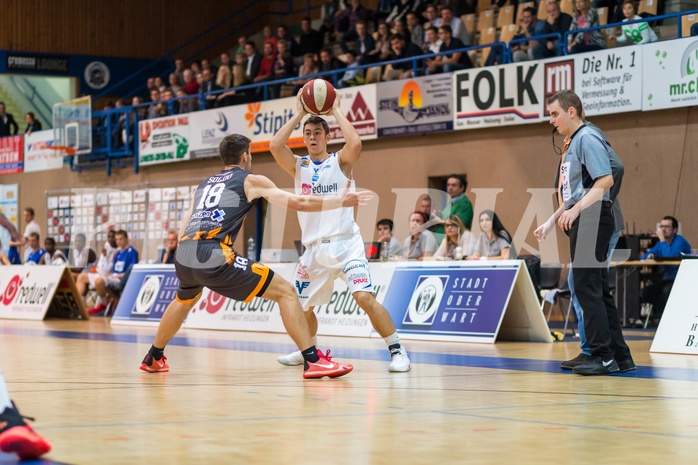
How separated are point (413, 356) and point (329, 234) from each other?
2224 millimetres

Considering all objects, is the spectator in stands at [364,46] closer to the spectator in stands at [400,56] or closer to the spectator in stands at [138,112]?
the spectator in stands at [400,56]

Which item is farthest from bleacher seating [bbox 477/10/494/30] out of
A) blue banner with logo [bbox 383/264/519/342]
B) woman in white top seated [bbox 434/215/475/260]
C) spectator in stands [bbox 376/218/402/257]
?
blue banner with logo [bbox 383/264/519/342]

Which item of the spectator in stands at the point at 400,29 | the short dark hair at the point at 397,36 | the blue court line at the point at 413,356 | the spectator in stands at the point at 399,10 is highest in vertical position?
the spectator in stands at the point at 399,10

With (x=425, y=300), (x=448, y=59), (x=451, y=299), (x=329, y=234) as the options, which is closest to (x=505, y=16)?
(x=448, y=59)

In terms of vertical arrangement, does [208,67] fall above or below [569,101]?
above

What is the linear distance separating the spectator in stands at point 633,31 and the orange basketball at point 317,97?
8.52 m

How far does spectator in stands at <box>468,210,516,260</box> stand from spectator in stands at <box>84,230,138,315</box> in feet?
28.7

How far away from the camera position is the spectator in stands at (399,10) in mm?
21609

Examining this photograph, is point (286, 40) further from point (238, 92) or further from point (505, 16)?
point (505, 16)

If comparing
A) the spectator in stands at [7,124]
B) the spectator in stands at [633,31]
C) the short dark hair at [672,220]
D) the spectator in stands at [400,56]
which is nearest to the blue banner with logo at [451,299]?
the short dark hair at [672,220]

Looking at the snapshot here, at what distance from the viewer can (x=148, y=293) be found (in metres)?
17.0

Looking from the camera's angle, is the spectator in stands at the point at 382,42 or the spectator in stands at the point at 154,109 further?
the spectator in stands at the point at 154,109

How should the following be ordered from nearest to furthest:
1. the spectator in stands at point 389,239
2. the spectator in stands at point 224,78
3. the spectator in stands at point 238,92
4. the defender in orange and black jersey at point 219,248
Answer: the defender in orange and black jersey at point 219,248
the spectator in stands at point 389,239
the spectator in stands at point 238,92
the spectator in stands at point 224,78

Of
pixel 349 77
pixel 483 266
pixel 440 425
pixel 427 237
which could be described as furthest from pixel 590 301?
pixel 349 77
